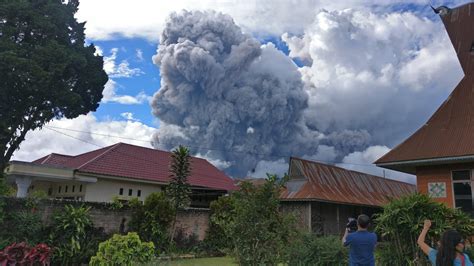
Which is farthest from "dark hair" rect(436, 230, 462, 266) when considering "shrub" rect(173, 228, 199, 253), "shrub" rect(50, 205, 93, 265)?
"shrub" rect(173, 228, 199, 253)

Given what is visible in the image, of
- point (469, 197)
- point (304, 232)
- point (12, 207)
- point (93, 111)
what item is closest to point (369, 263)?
point (304, 232)

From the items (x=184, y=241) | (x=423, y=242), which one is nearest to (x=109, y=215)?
(x=184, y=241)

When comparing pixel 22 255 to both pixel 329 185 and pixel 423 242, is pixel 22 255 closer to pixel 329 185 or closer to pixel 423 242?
pixel 423 242

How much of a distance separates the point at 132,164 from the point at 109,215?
835 centimetres

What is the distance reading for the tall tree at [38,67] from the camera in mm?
17359

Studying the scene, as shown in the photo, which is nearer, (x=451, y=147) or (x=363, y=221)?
(x=363, y=221)

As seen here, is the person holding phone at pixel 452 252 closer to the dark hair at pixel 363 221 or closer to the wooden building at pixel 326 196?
the dark hair at pixel 363 221

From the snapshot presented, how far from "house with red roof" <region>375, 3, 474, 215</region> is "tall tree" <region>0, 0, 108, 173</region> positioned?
51.7ft

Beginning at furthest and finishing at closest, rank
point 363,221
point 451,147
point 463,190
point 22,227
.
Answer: point 463,190
point 451,147
point 22,227
point 363,221

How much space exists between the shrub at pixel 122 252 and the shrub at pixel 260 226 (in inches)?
77.2

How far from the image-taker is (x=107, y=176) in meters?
18.8

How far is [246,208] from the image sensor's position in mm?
7371

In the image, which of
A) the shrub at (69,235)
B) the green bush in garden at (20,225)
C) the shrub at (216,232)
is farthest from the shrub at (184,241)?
the green bush in garden at (20,225)

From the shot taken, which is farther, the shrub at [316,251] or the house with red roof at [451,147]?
the house with red roof at [451,147]
